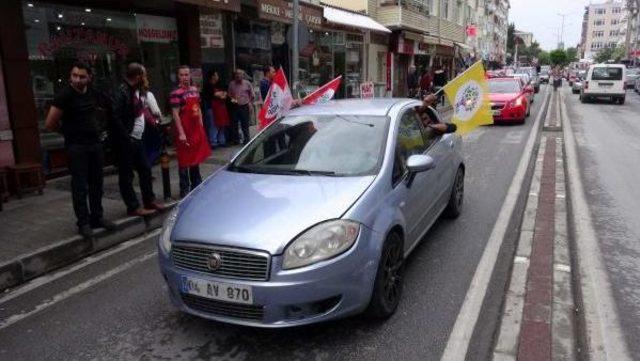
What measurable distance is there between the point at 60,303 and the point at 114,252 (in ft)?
4.24

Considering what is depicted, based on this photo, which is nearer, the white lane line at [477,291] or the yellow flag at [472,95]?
the white lane line at [477,291]

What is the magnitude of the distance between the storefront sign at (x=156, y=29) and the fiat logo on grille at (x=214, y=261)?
806cm

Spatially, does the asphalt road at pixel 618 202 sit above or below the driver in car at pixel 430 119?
below

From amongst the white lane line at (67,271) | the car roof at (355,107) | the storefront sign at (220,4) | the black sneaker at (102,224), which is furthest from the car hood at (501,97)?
the black sneaker at (102,224)

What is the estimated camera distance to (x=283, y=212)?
138 inches

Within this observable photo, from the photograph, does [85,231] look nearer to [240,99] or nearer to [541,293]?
[541,293]

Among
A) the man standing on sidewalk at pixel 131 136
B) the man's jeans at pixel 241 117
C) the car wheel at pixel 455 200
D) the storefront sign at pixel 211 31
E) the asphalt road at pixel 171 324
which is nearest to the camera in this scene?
the asphalt road at pixel 171 324

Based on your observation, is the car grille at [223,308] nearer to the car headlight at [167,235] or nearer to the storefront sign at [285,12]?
the car headlight at [167,235]

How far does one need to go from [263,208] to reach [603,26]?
16297cm

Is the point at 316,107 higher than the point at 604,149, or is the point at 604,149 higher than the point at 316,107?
the point at 316,107

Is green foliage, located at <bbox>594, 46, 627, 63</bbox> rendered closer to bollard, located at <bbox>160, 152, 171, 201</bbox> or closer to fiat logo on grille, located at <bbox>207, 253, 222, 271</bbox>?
bollard, located at <bbox>160, 152, 171, 201</bbox>

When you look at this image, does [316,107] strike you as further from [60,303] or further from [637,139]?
[637,139]

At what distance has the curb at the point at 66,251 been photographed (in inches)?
188

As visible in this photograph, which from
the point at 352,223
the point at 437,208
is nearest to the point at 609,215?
the point at 437,208
